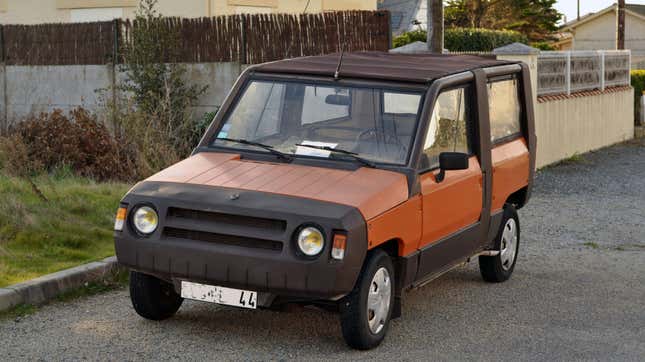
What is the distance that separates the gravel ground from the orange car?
287 mm

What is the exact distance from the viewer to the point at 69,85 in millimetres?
19453

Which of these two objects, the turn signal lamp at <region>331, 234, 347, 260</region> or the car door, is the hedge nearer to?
the car door

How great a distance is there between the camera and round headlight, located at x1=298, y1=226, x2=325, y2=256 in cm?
664

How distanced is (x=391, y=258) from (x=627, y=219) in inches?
249

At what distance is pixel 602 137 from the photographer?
21.6m

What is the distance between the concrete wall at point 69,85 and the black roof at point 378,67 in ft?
28.8

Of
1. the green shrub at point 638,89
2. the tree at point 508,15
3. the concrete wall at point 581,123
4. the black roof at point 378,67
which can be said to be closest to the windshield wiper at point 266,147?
the black roof at point 378,67

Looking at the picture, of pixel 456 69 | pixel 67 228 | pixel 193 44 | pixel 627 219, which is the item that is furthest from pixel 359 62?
pixel 193 44

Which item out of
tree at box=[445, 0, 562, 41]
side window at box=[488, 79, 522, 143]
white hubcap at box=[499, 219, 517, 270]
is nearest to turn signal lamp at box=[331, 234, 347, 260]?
side window at box=[488, 79, 522, 143]

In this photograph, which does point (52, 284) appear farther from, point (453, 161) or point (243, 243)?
point (453, 161)

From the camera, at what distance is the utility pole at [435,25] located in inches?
608

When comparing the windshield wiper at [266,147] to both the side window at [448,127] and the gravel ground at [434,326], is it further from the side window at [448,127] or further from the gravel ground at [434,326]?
the gravel ground at [434,326]

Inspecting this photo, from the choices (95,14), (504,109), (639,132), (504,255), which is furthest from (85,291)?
(639,132)

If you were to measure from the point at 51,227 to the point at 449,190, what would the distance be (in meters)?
3.92
